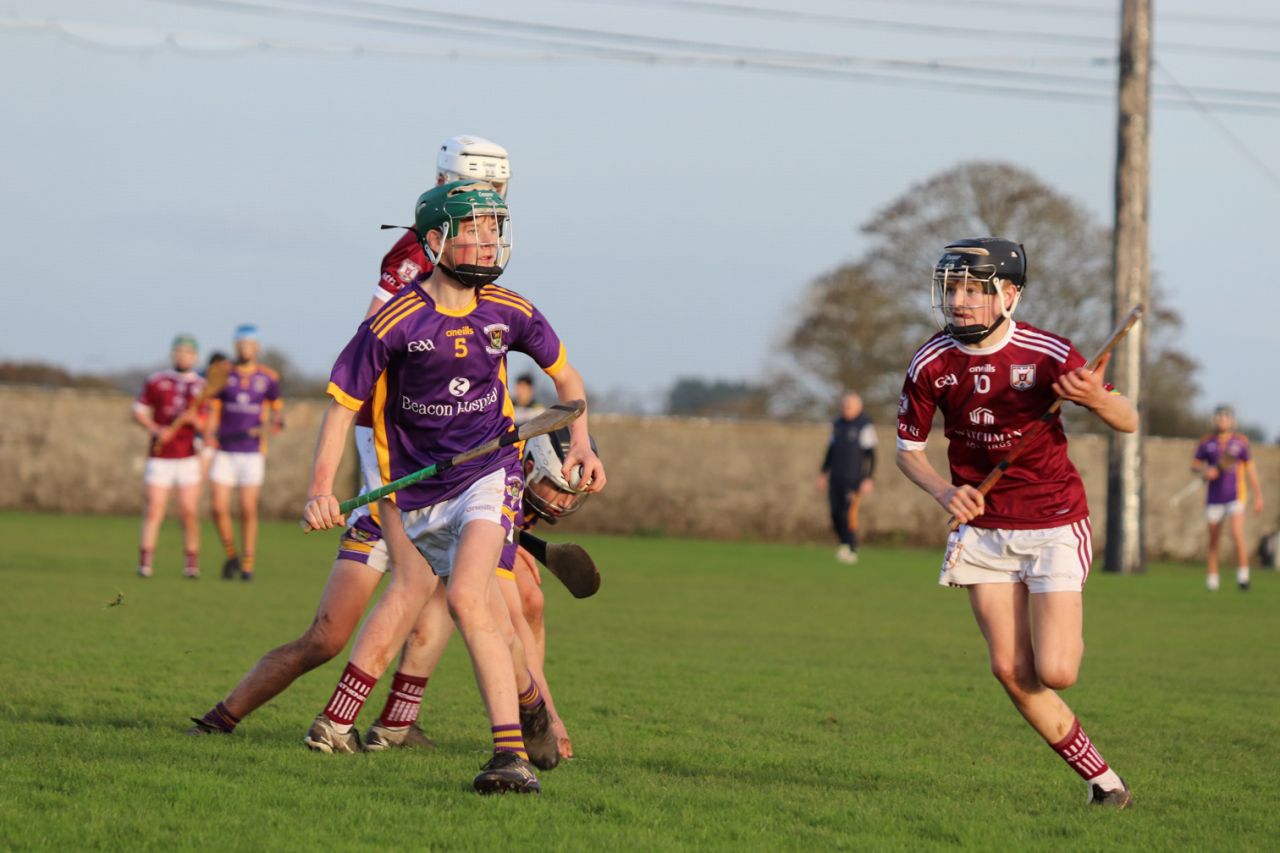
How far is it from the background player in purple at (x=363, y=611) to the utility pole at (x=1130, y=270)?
17395mm

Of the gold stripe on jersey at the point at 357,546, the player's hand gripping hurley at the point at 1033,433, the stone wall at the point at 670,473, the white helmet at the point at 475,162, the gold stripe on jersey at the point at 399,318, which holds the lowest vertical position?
the stone wall at the point at 670,473

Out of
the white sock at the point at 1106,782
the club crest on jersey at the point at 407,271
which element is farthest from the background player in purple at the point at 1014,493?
the club crest on jersey at the point at 407,271

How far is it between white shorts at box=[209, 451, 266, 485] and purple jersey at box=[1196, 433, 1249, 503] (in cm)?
1187

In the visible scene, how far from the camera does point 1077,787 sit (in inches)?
243

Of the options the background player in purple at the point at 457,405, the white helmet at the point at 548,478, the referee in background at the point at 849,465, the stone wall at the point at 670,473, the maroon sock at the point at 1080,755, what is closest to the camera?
the background player in purple at the point at 457,405

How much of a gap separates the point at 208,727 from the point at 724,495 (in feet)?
75.3

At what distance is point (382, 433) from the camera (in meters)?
6.01

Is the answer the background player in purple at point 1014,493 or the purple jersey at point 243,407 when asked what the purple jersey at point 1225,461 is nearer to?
the purple jersey at point 243,407

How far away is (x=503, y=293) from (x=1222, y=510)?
16.7 meters

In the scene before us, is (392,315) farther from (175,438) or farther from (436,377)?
(175,438)

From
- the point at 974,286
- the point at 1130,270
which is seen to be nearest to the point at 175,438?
the point at 974,286

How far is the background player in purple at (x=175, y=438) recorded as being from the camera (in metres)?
16.4

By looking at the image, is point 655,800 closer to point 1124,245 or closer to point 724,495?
point 1124,245

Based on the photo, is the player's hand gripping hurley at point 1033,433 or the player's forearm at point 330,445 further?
the player's hand gripping hurley at point 1033,433
